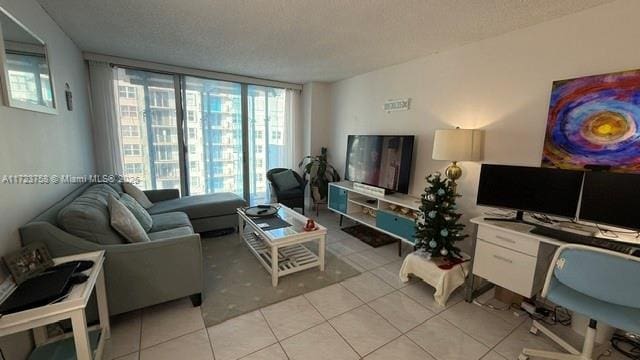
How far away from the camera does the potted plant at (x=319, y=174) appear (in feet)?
15.7

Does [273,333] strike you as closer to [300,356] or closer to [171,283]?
[300,356]

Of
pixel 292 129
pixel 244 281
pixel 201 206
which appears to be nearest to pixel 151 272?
pixel 244 281

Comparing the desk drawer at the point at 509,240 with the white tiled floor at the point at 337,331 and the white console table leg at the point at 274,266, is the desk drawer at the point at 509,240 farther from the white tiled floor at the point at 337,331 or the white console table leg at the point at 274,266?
the white console table leg at the point at 274,266

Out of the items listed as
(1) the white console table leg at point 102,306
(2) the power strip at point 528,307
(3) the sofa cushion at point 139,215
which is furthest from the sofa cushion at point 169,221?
(2) the power strip at point 528,307

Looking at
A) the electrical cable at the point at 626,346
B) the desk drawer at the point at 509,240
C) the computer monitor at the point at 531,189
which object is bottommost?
the electrical cable at the point at 626,346

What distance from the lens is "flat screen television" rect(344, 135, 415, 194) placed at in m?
3.27

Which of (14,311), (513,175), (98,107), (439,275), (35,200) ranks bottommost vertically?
(439,275)

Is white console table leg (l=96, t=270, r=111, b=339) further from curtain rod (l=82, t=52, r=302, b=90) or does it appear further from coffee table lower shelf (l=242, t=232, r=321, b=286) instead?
curtain rod (l=82, t=52, r=302, b=90)

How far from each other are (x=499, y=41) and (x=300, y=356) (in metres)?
3.15

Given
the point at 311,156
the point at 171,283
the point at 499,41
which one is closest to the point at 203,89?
the point at 311,156

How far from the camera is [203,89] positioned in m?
4.15

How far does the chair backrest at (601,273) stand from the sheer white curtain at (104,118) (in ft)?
15.6

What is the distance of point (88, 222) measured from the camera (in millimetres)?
1780

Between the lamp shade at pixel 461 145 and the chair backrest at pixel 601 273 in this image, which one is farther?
the lamp shade at pixel 461 145
